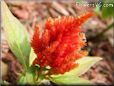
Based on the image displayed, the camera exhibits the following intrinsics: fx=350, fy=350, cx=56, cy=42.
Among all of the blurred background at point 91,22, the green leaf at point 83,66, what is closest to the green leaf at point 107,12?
the blurred background at point 91,22

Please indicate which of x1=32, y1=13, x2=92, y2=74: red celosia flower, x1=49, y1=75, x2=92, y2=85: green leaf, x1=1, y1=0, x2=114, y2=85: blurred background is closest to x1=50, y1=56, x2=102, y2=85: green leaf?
x1=49, y1=75, x2=92, y2=85: green leaf

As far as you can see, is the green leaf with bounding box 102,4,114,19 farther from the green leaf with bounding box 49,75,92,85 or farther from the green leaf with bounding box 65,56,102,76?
the green leaf with bounding box 49,75,92,85

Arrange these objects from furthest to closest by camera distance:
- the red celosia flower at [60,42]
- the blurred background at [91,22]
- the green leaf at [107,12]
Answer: the green leaf at [107,12], the blurred background at [91,22], the red celosia flower at [60,42]

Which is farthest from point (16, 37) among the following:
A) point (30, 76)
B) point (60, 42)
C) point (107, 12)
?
point (107, 12)

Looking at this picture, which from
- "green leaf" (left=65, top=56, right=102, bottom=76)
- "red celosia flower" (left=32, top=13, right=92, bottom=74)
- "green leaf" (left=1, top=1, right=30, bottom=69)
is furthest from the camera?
"green leaf" (left=65, top=56, right=102, bottom=76)

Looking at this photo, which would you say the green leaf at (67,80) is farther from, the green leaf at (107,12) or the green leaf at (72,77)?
the green leaf at (107,12)

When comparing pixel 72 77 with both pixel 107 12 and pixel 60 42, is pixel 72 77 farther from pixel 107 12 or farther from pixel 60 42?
pixel 107 12

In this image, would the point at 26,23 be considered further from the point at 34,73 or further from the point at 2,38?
the point at 34,73
